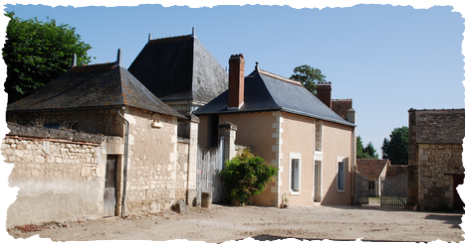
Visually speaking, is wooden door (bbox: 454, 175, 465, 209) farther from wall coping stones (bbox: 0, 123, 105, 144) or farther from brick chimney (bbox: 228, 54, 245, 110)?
wall coping stones (bbox: 0, 123, 105, 144)

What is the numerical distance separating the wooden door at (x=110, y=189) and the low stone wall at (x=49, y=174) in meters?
0.18

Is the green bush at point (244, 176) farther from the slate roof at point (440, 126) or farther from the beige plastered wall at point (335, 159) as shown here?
the slate roof at point (440, 126)

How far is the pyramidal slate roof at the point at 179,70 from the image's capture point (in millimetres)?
18734

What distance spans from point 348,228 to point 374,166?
25.2 m

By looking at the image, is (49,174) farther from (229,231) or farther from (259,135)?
(259,135)

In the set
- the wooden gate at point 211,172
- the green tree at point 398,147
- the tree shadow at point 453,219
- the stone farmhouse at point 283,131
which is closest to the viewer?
the tree shadow at point 453,219

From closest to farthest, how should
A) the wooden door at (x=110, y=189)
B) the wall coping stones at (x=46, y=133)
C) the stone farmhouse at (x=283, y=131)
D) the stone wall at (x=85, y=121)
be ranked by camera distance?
the wall coping stones at (x=46, y=133) → the wooden door at (x=110, y=189) → the stone wall at (x=85, y=121) → the stone farmhouse at (x=283, y=131)

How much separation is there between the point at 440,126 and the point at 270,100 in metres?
6.65

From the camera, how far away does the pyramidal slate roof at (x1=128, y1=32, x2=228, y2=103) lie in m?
18.7

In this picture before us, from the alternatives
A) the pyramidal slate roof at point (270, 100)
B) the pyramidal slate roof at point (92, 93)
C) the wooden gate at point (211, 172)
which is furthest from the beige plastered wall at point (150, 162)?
the pyramidal slate roof at point (270, 100)

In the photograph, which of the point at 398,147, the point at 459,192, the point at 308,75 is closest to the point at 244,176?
the point at 459,192

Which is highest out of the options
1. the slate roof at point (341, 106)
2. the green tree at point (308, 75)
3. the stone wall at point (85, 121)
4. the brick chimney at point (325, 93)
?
the green tree at point (308, 75)

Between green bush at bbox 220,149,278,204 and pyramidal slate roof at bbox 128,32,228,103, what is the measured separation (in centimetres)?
588

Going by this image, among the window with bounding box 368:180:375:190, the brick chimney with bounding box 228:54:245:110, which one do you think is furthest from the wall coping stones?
the window with bounding box 368:180:375:190
